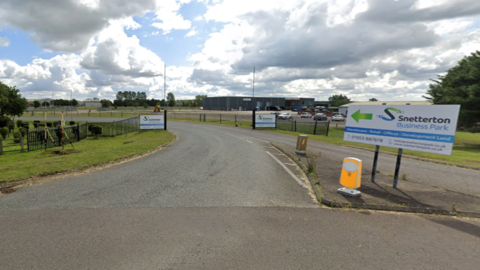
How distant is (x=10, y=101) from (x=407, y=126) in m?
45.9

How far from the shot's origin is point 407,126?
21.0 ft

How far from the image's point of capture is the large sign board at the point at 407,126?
18.7ft

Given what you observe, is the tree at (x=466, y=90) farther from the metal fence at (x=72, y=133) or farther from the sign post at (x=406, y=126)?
the metal fence at (x=72, y=133)

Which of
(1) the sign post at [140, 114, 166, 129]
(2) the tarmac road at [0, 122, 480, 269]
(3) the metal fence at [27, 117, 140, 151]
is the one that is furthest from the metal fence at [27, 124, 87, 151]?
(2) the tarmac road at [0, 122, 480, 269]

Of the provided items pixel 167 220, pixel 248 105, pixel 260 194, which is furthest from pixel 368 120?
pixel 248 105

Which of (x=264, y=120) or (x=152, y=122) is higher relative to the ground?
(x=264, y=120)

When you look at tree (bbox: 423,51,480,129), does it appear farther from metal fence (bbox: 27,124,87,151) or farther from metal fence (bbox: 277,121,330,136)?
metal fence (bbox: 27,124,87,151)

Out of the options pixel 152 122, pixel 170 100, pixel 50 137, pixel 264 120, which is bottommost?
pixel 50 137

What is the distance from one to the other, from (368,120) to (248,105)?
98.9 metres

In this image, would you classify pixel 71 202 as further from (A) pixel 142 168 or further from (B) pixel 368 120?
(B) pixel 368 120

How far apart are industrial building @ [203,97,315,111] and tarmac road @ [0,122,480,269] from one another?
3692 inches

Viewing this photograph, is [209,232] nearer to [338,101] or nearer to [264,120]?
[264,120]

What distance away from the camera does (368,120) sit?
23.7 ft

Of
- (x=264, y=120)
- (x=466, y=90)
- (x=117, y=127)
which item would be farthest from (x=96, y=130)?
(x=466, y=90)
